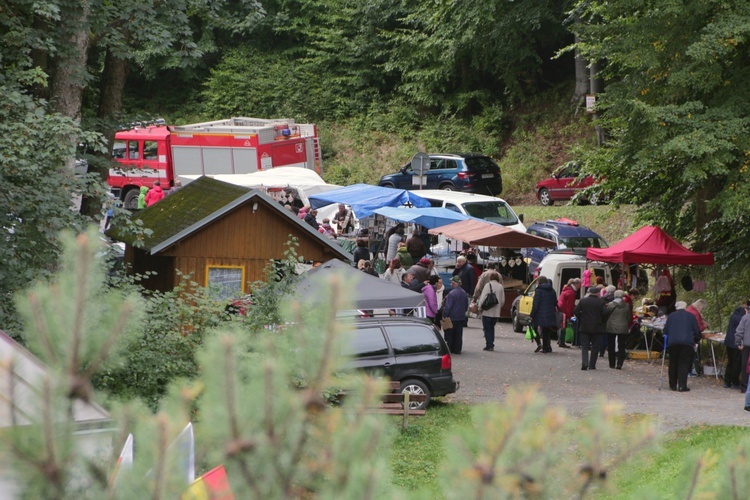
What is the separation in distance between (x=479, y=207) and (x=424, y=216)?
13.9 ft

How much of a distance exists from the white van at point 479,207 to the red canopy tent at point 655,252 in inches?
332

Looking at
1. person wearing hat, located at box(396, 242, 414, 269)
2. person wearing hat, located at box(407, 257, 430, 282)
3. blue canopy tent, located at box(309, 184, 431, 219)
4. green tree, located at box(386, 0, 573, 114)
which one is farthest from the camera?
green tree, located at box(386, 0, 573, 114)

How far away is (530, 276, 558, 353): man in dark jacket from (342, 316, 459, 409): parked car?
16.4ft

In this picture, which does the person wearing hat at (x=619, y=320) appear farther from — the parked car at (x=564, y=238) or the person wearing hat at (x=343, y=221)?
the person wearing hat at (x=343, y=221)

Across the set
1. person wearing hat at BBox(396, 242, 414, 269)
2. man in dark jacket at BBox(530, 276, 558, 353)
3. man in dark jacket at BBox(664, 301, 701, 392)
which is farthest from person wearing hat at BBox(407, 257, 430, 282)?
man in dark jacket at BBox(664, 301, 701, 392)

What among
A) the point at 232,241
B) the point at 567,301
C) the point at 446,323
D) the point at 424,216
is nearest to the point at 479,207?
the point at 424,216

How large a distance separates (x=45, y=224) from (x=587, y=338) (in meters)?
9.85

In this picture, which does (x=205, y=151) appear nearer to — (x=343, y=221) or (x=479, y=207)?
(x=343, y=221)

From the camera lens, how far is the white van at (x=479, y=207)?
92.4ft

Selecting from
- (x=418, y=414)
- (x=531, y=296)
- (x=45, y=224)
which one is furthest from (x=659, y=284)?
(x=45, y=224)

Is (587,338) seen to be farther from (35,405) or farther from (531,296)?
(35,405)

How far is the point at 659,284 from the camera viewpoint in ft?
67.2

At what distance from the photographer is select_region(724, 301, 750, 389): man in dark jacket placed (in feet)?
51.4

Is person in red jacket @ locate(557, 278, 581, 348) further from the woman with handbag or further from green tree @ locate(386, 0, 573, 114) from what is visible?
green tree @ locate(386, 0, 573, 114)
